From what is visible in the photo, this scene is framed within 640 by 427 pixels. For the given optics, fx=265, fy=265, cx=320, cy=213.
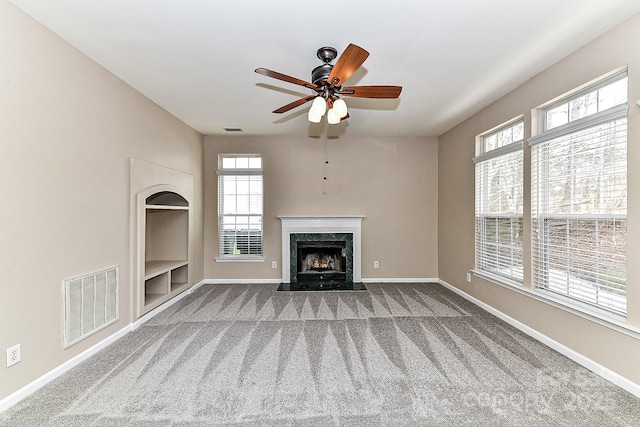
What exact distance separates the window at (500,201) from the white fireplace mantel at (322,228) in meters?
1.97

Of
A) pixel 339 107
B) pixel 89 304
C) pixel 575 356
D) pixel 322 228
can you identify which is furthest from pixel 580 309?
pixel 89 304

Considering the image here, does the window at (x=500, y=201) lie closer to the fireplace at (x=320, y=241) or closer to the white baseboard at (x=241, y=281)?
the fireplace at (x=320, y=241)

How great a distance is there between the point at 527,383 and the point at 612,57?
266 cm

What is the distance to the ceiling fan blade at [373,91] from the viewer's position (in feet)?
7.11

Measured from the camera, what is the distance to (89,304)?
8.17 feet

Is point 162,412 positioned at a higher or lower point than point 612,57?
lower

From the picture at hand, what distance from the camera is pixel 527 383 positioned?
207cm

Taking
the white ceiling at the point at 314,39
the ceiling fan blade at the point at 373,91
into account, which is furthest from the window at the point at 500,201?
the ceiling fan blade at the point at 373,91

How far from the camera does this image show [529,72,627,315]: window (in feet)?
6.87

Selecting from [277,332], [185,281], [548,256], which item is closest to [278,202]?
[185,281]

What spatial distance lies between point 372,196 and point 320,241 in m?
1.33

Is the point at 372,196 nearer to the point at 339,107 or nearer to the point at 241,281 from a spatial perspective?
the point at 241,281

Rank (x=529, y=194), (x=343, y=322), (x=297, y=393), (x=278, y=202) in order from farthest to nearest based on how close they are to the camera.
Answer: (x=278, y=202)
(x=343, y=322)
(x=529, y=194)
(x=297, y=393)

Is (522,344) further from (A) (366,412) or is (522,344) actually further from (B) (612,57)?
(B) (612,57)
